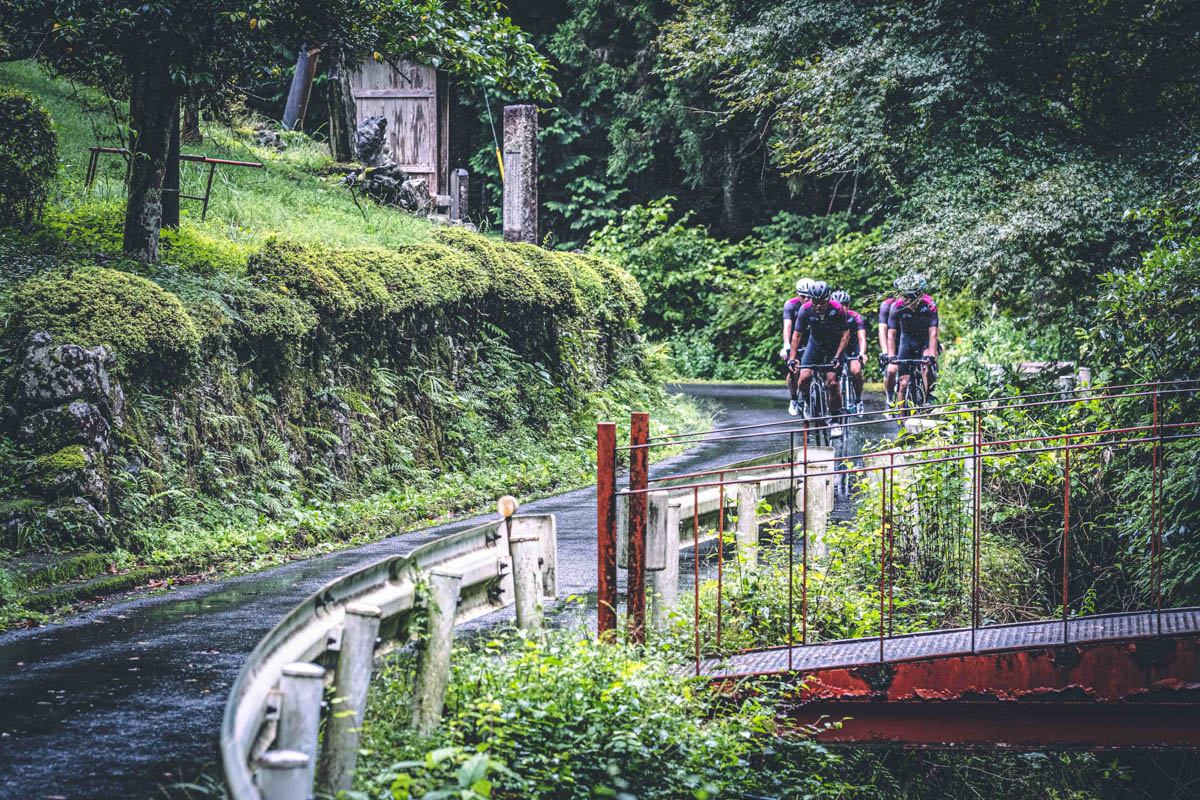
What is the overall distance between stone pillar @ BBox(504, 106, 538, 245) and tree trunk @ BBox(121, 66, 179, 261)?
22.3 ft

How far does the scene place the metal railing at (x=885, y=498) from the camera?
21.3ft

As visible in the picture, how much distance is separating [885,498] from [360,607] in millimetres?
5197

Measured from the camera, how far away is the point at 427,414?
1438cm

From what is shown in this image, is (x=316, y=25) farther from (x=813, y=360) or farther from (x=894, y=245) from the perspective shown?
(x=894, y=245)

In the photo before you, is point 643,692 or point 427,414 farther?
point 427,414

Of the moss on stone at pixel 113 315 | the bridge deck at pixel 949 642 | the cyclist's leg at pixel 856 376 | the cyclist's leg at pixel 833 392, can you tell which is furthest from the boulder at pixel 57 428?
the cyclist's leg at pixel 856 376

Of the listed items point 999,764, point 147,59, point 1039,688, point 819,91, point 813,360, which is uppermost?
point 819,91

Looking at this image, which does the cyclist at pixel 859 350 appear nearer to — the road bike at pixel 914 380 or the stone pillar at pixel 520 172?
the road bike at pixel 914 380

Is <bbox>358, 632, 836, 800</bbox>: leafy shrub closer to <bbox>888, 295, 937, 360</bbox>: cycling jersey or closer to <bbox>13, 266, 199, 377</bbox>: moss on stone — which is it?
<bbox>13, 266, 199, 377</bbox>: moss on stone

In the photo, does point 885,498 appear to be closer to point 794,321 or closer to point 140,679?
point 140,679

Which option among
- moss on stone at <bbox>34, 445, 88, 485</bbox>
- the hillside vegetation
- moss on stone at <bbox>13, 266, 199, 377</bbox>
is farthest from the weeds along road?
moss on stone at <bbox>13, 266, 199, 377</bbox>

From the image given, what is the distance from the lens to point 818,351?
14219mm

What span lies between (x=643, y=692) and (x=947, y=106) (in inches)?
674

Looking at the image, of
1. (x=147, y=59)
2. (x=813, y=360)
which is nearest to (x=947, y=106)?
(x=813, y=360)
